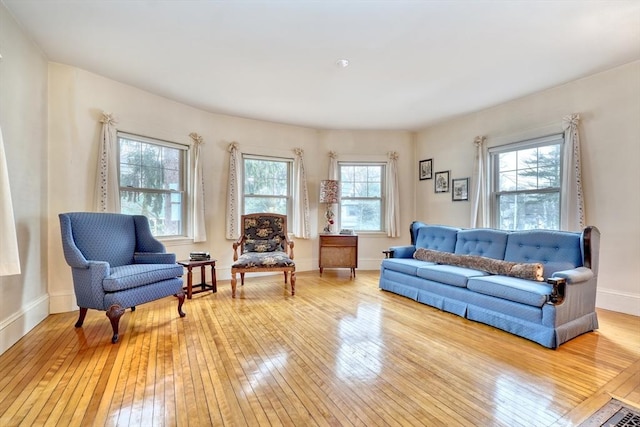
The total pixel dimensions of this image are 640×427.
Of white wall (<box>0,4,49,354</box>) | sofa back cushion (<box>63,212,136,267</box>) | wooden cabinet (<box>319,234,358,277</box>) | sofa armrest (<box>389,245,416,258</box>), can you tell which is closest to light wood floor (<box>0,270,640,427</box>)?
white wall (<box>0,4,49,354</box>)

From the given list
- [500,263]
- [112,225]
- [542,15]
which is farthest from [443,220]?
[112,225]

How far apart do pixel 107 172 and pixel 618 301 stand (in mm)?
5766

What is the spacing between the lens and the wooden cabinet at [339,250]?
4965 mm

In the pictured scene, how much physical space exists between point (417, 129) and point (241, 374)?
4976 mm

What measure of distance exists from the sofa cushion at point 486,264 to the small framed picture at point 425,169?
1896 mm

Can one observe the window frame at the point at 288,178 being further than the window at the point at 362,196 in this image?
No

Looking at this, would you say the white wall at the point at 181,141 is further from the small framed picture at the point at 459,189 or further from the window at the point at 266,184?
the small framed picture at the point at 459,189

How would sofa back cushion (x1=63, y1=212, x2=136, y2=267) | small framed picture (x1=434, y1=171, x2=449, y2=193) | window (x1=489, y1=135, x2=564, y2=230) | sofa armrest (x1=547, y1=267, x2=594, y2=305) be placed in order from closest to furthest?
1. sofa armrest (x1=547, y1=267, x2=594, y2=305)
2. sofa back cushion (x1=63, y1=212, x2=136, y2=267)
3. window (x1=489, y1=135, x2=564, y2=230)
4. small framed picture (x1=434, y1=171, x2=449, y2=193)

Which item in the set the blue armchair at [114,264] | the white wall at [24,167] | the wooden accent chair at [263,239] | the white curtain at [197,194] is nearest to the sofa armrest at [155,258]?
the blue armchair at [114,264]

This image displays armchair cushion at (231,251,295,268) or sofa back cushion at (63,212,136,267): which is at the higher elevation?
sofa back cushion at (63,212,136,267)

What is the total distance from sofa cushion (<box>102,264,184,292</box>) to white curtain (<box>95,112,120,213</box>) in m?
1.06

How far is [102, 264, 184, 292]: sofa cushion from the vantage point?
244 cm

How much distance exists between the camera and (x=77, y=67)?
10.5 feet

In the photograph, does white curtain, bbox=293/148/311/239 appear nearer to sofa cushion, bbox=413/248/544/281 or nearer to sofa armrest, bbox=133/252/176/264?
sofa cushion, bbox=413/248/544/281
